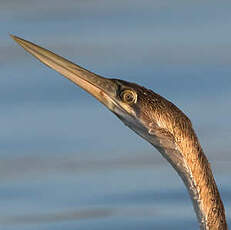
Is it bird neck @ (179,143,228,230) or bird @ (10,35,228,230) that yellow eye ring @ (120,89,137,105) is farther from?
bird neck @ (179,143,228,230)

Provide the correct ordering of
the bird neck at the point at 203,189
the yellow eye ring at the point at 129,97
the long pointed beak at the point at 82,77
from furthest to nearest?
the long pointed beak at the point at 82,77
the yellow eye ring at the point at 129,97
the bird neck at the point at 203,189

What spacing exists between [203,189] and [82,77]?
1.55 m

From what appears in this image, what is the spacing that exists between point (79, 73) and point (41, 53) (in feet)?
1.37

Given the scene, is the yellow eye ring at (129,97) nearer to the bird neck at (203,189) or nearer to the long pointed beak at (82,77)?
the long pointed beak at (82,77)

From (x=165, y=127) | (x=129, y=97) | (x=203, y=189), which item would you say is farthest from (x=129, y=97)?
(x=203, y=189)

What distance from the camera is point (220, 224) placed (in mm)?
5660

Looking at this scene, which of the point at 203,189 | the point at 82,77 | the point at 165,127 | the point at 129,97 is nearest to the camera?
the point at 203,189

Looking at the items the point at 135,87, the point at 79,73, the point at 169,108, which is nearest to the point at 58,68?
the point at 79,73

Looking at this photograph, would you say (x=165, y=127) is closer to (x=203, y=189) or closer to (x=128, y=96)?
(x=128, y=96)

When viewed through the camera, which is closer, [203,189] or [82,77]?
[203,189]

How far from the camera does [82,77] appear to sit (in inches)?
244

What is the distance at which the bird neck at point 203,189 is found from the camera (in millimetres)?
5590

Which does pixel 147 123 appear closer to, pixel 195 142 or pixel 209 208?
pixel 195 142

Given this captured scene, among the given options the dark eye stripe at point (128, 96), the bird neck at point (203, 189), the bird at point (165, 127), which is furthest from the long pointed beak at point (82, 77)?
the bird neck at point (203, 189)
